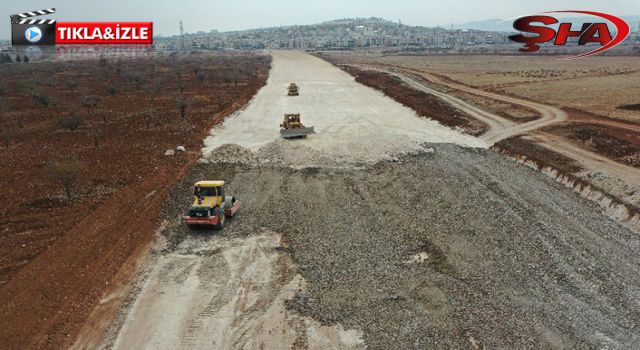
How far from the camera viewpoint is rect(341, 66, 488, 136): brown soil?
41312 mm

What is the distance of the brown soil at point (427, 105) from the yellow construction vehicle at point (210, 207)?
83.2 feet

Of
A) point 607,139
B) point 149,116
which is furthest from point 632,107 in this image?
point 149,116

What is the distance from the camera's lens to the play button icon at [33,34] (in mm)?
35900

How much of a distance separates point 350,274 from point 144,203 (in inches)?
471

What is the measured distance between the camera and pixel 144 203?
22.8m

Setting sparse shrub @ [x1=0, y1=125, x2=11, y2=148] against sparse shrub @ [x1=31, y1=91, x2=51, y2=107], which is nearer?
sparse shrub @ [x1=0, y1=125, x2=11, y2=148]

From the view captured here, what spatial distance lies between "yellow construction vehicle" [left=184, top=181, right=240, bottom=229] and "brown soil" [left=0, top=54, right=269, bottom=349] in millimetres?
2154

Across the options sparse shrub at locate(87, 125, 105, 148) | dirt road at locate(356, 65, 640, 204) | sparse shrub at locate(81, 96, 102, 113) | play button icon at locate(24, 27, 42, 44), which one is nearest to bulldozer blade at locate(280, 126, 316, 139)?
sparse shrub at locate(87, 125, 105, 148)

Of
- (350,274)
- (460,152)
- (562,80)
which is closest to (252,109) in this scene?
(460,152)

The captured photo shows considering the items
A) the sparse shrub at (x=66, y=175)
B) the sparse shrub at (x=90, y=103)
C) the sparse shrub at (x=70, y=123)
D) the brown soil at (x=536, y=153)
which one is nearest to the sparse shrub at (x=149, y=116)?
the sparse shrub at (x=70, y=123)

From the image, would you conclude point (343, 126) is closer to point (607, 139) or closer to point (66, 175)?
point (607, 139)

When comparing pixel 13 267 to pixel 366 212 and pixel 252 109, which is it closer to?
pixel 366 212

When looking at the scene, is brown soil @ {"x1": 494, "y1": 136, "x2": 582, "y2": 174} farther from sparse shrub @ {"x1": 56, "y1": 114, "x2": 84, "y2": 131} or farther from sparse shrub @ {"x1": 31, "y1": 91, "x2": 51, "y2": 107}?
sparse shrub @ {"x1": 31, "y1": 91, "x2": 51, "y2": 107}

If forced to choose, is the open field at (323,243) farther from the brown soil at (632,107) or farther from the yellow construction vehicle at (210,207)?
the brown soil at (632,107)
